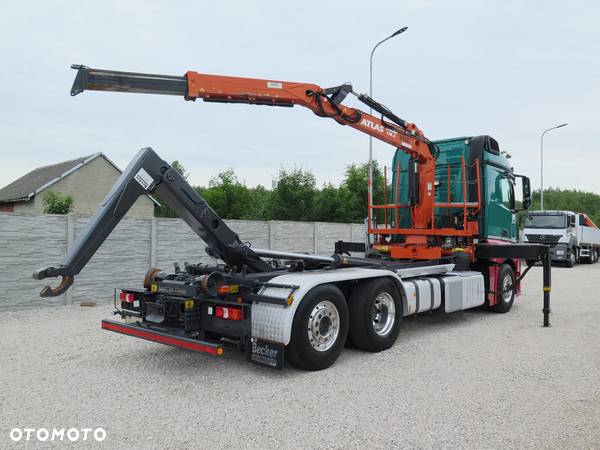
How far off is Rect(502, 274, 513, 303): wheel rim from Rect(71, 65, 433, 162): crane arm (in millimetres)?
3358

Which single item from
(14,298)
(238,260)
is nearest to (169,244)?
(14,298)

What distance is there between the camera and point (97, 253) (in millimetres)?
10906

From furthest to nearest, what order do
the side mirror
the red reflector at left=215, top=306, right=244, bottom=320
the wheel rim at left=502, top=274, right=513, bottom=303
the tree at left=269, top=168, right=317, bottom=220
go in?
the tree at left=269, top=168, right=317, bottom=220 → the side mirror → the wheel rim at left=502, top=274, right=513, bottom=303 → the red reflector at left=215, top=306, right=244, bottom=320

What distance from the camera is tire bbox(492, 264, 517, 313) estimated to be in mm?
9859

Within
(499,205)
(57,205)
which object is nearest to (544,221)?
(499,205)

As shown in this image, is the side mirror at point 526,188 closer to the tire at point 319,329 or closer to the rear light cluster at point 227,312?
the tire at point 319,329

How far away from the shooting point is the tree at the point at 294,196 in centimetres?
2994

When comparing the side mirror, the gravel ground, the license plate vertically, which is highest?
the side mirror

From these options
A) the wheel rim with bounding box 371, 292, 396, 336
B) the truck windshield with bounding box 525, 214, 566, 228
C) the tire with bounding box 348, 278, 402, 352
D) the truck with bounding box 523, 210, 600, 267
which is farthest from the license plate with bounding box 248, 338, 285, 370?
the truck windshield with bounding box 525, 214, 566, 228

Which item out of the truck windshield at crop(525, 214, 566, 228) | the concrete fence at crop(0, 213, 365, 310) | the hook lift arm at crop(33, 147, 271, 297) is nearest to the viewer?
the hook lift arm at crop(33, 147, 271, 297)

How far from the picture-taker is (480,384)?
17.3 ft

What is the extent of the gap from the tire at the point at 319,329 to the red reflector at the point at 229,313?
2.00 feet

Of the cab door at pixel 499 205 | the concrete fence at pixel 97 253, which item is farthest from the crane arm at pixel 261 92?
the concrete fence at pixel 97 253

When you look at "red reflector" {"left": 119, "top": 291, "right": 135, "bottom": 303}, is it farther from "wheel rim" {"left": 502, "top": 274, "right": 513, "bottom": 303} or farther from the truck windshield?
the truck windshield
